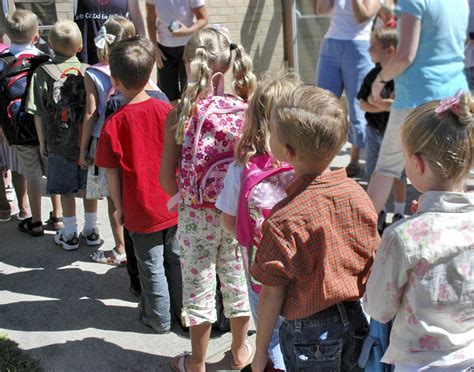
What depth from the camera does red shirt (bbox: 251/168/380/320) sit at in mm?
1866

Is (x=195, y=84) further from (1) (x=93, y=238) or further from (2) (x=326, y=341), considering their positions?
(1) (x=93, y=238)

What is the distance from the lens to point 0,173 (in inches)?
191

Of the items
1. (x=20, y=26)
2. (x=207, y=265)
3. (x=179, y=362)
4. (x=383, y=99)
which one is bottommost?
(x=179, y=362)

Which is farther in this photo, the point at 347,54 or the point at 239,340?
the point at 347,54

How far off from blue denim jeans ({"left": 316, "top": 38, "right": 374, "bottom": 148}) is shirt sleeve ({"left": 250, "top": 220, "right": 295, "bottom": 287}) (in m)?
3.87

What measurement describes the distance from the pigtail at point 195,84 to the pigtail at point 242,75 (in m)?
0.13

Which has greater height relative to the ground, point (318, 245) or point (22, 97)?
point (318, 245)

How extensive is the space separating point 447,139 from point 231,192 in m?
0.87

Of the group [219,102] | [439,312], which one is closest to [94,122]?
[219,102]

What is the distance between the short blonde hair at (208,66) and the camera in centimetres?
250

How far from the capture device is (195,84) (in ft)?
8.21

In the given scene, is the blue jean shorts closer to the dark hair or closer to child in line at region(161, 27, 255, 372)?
the dark hair

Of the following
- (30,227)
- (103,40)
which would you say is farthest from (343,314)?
(30,227)

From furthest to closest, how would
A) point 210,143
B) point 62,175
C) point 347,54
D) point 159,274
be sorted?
1. point 347,54
2. point 62,175
3. point 159,274
4. point 210,143
